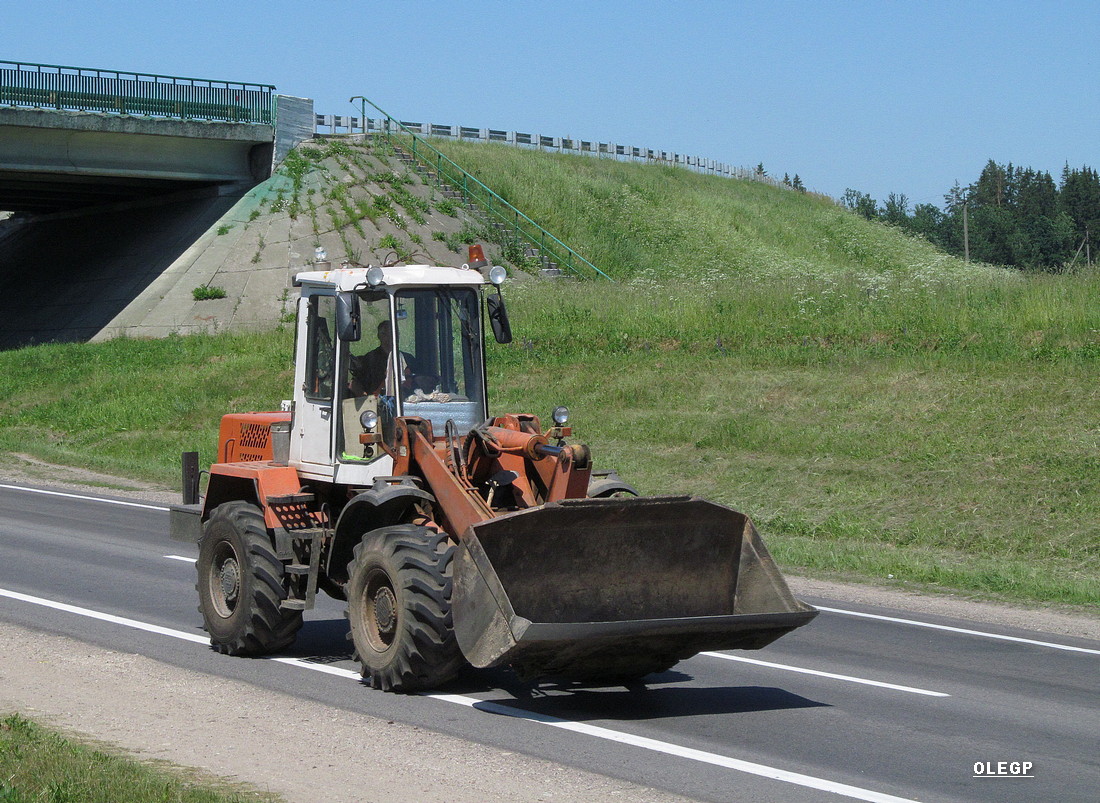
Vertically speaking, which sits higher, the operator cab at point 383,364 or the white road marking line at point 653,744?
the operator cab at point 383,364

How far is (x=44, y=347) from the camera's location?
123 feet

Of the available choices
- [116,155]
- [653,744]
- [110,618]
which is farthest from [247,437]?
[116,155]

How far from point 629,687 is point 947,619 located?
4.74 m

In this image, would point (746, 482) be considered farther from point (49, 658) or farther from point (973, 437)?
point (49, 658)

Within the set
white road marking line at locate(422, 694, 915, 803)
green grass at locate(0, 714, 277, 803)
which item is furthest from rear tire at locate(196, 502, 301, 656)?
green grass at locate(0, 714, 277, 803)

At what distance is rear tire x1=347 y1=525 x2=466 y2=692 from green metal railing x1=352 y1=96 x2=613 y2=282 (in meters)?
34.5

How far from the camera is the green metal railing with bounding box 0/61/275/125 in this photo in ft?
117

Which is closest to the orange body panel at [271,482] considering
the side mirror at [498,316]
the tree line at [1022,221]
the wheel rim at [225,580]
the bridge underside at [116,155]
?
the wheel rim at [225,580]

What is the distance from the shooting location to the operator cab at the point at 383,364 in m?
9.38

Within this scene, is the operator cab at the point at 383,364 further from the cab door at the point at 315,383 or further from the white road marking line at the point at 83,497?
the white road marking line at the point at 83,497

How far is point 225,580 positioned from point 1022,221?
168 meters

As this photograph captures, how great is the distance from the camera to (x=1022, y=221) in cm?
16400

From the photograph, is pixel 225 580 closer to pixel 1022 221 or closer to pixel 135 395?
pixel 135 395

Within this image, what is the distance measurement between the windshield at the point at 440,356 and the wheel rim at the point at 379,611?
1287mm
